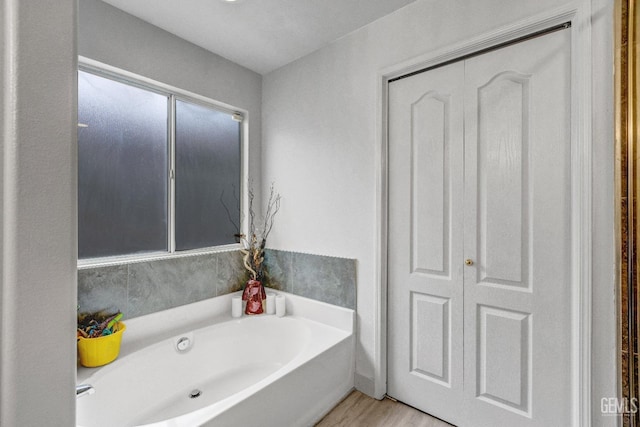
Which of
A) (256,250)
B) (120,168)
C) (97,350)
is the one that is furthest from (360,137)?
(97,350)

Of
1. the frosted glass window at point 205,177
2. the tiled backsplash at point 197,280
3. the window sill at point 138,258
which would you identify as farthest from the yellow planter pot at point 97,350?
the frosted glass window at point 205,177

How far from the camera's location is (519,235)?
5.02 feet

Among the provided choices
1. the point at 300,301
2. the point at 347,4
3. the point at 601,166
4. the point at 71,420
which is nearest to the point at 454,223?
the point at 601,166

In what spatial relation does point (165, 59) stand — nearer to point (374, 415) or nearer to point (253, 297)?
point (253, 297)

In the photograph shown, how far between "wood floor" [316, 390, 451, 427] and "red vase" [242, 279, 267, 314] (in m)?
0.94

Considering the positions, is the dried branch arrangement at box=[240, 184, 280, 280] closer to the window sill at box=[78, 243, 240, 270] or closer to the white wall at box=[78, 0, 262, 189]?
the window sill at box=[78, 243, 240, 270]

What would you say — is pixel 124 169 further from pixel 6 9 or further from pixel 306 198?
pixel 6 9

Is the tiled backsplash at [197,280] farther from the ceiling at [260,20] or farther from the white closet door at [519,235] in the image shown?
the ceiling at [260,20]

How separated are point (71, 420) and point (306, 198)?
6.61 feet

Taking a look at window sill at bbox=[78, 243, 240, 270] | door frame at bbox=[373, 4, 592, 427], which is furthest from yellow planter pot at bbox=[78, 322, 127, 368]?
door frame at bbox=[373, 4, 592, 427]

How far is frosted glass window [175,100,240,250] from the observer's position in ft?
7.60

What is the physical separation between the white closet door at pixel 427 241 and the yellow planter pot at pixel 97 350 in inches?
66.6

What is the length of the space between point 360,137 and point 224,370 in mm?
1948

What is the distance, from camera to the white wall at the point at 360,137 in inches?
49.9
